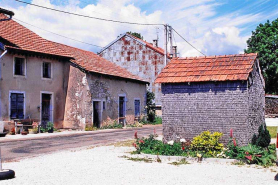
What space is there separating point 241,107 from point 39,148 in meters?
7.83

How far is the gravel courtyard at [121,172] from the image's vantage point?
789 cm

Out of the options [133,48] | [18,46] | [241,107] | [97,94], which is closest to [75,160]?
[241,107]

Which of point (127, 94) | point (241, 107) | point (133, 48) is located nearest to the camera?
point (241, 107)

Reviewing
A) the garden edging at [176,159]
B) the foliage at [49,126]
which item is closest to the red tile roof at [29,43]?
the foliage at [49,126]

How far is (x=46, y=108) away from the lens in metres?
25.0

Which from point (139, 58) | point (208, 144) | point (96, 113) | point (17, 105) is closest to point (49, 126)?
point (17, 105)

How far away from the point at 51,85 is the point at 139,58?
684 inches

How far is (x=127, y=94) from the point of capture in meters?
31.5

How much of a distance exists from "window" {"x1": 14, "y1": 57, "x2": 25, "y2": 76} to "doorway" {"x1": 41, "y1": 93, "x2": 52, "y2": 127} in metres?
2.24

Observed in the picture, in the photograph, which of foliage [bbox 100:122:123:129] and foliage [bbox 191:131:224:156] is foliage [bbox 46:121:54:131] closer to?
foliage [bbox 100:122:123:129]

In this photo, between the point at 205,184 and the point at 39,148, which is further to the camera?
the point at 39,148

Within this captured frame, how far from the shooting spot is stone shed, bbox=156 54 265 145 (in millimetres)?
11773

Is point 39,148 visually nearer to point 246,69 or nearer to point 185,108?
point 185,108

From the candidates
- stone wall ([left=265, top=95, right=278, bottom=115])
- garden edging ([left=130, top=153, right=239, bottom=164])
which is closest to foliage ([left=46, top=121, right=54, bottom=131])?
garden edging ([left=130, top=153, right=239, bottom=164])
